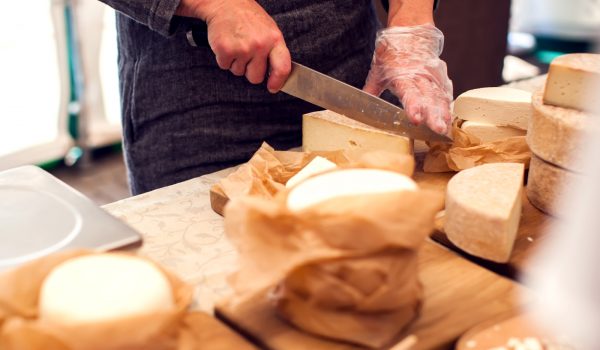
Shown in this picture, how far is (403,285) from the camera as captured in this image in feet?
2.92

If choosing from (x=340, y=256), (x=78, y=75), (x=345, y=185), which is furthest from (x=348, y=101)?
(x=78, y=75)

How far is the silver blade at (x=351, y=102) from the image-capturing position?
136 cm

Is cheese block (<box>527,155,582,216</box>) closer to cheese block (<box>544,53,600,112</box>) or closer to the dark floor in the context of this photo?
cheese block (<box>544,53,600,112</box>)

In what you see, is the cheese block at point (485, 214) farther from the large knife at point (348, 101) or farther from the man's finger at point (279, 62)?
the man's finger at point (279, 62)

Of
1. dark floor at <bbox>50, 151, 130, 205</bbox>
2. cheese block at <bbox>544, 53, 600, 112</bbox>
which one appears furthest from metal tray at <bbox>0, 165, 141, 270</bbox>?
dark floor at <bbox>50, 151, 130, 205</bbox>

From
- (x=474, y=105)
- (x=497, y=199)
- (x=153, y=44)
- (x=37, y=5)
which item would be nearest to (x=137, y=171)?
(x=153, y=44)

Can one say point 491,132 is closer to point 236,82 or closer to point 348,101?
point 348,101

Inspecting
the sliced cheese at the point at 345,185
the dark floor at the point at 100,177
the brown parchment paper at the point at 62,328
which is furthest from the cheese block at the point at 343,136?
the dark floor at the point at 100,177

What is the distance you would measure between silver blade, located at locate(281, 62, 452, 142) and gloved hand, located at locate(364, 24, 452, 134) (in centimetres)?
3

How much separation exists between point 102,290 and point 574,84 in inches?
33.3

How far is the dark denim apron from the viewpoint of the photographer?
1554 millimetres

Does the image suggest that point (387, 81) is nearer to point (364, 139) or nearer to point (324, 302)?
point (364, 139)

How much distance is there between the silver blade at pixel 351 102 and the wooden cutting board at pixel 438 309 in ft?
1.20

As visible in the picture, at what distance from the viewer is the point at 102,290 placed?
79 cm
